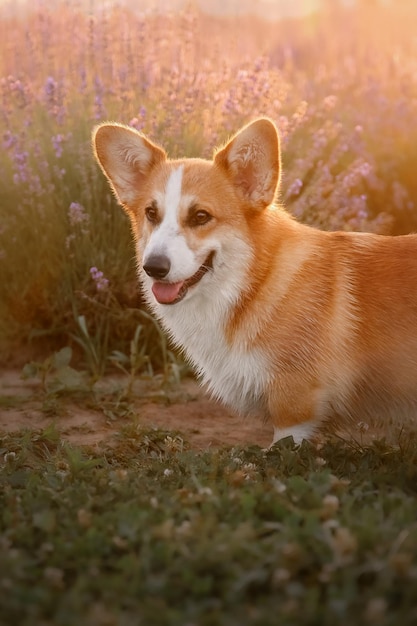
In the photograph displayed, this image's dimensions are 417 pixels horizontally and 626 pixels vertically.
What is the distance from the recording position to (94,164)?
4.76 m

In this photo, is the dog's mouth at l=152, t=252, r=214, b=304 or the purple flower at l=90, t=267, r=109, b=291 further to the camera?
the purple flower at l=90, t=267, r=109, b=291

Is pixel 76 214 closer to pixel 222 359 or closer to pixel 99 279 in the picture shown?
pixel 99 279

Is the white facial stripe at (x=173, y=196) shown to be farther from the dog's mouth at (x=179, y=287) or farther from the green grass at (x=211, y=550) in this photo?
the green grass at (x=211, y=550)

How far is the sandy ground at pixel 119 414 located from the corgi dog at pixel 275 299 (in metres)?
0.77

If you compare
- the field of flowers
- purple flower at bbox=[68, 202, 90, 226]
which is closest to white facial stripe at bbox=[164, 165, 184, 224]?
the field of flowers

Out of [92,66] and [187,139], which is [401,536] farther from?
[92,66]

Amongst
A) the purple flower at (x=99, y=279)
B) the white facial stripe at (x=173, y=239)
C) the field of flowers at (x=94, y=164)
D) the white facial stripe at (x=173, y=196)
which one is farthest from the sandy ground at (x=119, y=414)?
the white facial stripe at (x=173, y=196)

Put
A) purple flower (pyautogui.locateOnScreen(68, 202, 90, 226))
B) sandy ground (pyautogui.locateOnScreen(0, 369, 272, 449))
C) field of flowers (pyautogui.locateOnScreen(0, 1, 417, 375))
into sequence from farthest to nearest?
1. field of flowers (pyautogui.locateOnScreen(0, 1, 417, 375))
2. purple flower (pyautogui.locateOnScreen(68, 202, 90, 226))
3. sandy ground (pyautogui.locateOnScreen(0, 369, 272, 449))

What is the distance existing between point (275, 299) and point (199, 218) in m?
0.44

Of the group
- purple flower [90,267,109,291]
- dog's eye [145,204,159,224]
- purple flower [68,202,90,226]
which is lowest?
purple flower [90,267,109,291]

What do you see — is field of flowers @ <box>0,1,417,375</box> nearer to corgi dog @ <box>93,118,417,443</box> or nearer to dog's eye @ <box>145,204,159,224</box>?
dog's eye @ <box>145,204,159,224</box>

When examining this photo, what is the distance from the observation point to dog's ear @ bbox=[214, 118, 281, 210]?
10.3ft

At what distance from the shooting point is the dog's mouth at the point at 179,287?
313 cm

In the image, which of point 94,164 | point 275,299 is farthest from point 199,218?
point 94,164
